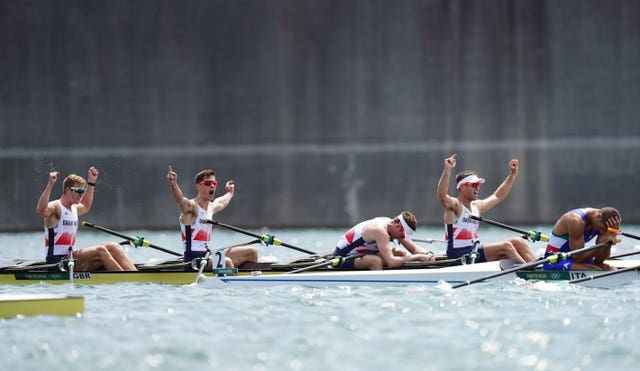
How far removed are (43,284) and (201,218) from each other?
198 centimetres

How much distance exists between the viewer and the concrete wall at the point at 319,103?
2442cm

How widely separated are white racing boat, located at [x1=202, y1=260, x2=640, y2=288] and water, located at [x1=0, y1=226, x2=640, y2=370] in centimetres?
15

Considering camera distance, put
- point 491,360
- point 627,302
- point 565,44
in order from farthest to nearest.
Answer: point 565,44
point 627,302
point 491,360

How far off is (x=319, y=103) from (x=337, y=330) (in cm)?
1653

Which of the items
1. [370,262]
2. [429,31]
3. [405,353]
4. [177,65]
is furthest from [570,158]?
[405,353]

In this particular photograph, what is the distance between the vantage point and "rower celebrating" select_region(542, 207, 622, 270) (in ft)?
35.4

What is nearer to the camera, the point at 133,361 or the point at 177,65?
the point at 133,361

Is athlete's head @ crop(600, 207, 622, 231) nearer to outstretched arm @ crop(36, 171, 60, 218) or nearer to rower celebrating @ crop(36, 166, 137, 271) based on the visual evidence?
rower celebrating @ crop(36, 166, 137, 271)

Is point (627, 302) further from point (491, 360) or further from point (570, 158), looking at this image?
point (570, 158)

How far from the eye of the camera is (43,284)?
12.4 metres

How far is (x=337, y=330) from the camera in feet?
27.8

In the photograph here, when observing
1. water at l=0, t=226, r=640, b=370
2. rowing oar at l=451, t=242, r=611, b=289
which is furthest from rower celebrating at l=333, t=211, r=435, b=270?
rowing oar at l=451, t=242, r=611, b=289

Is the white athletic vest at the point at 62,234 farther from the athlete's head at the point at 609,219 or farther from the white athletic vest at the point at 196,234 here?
the athlete's head at the point at 609,219

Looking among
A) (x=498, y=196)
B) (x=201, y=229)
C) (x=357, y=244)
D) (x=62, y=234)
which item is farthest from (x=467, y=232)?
(x=62, y=234)
